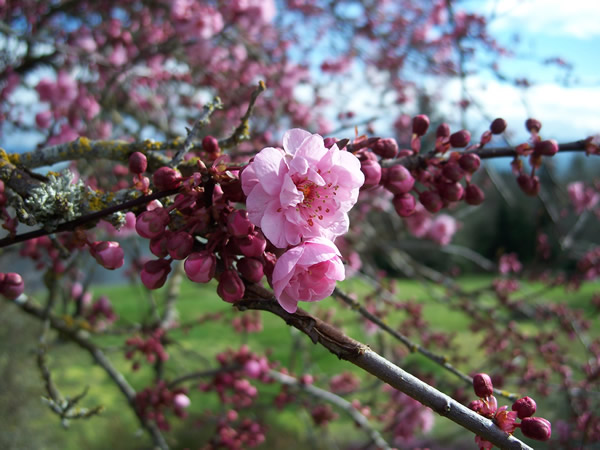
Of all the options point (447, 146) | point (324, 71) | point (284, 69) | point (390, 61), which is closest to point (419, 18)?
point (390, 61)

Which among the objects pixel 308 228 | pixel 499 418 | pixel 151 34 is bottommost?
pixel 151 34

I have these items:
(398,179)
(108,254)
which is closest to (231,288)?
(108,254)

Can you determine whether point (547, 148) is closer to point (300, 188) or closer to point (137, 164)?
point (300, 188)

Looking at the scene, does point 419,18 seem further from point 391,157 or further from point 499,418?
point 499,418

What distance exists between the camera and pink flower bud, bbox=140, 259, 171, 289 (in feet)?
2.56

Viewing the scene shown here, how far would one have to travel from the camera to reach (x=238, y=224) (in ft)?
2.23

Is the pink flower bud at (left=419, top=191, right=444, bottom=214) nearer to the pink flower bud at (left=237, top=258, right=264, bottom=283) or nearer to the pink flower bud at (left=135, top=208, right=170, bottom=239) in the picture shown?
the pink flower bud at (left=237, top=258, right=264, bottom=283)

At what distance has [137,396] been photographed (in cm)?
199

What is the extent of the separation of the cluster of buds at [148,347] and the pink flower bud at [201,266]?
Result: 1727 millimetres

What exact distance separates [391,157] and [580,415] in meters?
2.59

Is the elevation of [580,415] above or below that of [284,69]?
below

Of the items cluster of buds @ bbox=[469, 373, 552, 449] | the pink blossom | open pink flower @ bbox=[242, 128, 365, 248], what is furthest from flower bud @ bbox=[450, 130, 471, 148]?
the pink blossom

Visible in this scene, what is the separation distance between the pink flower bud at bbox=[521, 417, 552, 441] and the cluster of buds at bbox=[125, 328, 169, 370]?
75.7 inches

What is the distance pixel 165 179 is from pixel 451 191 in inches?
25.6
